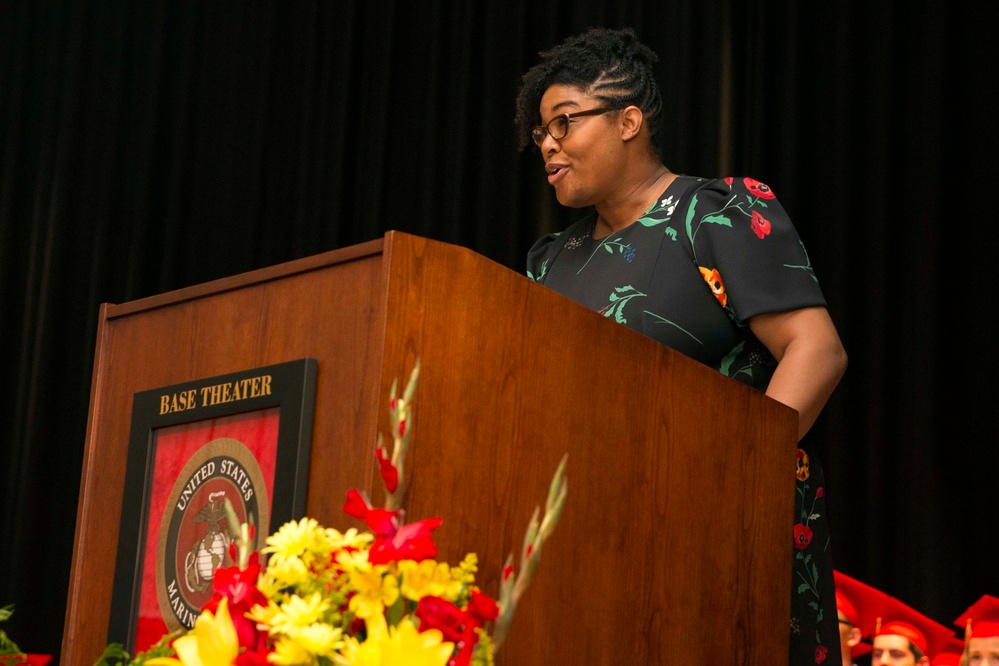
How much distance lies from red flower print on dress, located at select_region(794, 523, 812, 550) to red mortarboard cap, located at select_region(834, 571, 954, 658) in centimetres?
119

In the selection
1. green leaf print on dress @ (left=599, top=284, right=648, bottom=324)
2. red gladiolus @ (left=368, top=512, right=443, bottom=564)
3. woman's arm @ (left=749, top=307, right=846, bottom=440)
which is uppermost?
green leaf print on dress @ (left=599, top=284, right=648, bottom=324)

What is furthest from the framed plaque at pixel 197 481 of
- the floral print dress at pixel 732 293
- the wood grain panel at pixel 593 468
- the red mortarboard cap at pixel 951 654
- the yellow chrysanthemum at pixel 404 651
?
the red mortarboard cap at pixel 951 654

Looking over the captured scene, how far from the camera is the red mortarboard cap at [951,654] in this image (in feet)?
8.63

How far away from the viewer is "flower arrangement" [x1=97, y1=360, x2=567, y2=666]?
2.22 ft

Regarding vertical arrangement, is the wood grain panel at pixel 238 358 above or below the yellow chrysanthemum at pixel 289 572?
above

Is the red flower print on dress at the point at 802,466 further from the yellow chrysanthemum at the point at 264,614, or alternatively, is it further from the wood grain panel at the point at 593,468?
the yellow chrysanthemum at the point at 264,614

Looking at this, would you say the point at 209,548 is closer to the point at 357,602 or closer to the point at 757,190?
the point at 357,602

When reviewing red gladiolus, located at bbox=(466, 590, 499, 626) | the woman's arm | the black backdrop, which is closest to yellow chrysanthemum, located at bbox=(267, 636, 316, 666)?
red gladiolus, located at bbox=(466, 590, 499, 626)

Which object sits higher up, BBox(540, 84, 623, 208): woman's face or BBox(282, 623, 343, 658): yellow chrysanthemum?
BBox(540, 84, 623, 208): woman's face

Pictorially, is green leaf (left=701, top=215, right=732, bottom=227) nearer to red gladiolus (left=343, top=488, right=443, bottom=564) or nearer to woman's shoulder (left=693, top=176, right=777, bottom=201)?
woman's shoulder (left=693, top=176, right=777, bottom=201)

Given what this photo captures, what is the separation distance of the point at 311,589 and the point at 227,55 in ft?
10.8

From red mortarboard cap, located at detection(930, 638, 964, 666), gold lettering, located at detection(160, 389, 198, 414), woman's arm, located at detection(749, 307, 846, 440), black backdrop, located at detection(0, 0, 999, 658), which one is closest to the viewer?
gold lettering, located at detection(160, 389, 198, 414)

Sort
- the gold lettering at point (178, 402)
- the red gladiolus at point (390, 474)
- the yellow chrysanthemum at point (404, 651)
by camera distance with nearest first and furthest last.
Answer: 1. the yellow chrysanthemum at point (404, 651)
2. the red gladiolus at point (390, 474)
3. the gold lettering at point (178, 402)

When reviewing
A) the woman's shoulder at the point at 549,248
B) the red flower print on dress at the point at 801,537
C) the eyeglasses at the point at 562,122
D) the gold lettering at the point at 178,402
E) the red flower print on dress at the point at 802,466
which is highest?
the eyeglasses at the point at 562,122
